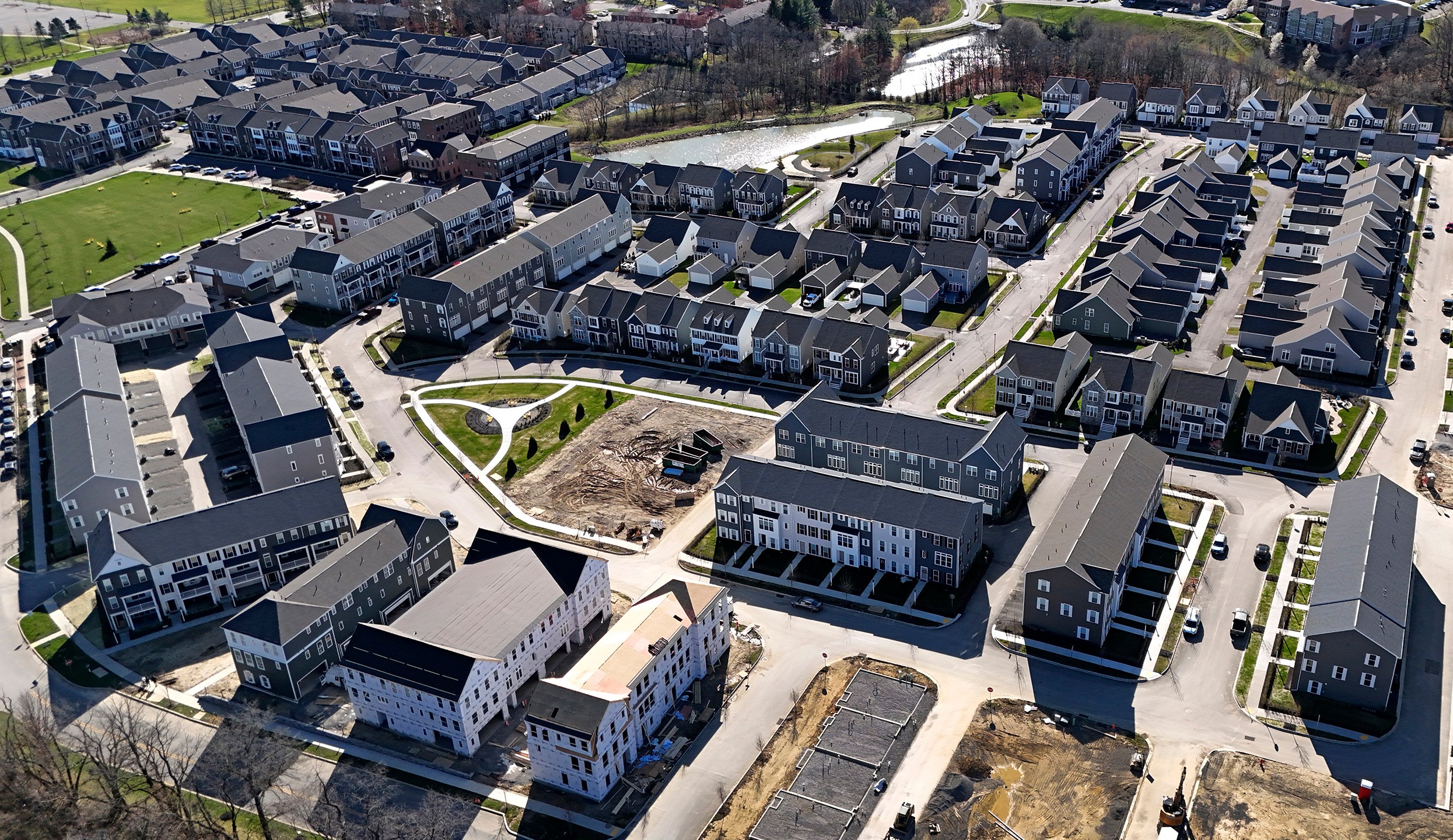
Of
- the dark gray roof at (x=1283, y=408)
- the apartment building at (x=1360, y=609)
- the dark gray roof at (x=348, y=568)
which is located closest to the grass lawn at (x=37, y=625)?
the dark gray roof at (x=348, y=568)

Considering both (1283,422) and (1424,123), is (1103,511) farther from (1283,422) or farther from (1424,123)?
(1424,123)

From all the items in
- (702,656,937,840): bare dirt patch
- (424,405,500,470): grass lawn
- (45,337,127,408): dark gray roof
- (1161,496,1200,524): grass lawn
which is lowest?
(702,656,937,840): bare dirt patch

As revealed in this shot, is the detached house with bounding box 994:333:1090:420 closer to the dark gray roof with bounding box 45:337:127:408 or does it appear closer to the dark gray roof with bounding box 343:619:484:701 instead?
the dark gray roof with bounding box 343:619:484:701

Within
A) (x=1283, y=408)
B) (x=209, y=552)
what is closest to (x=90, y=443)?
(x=209, y=552)

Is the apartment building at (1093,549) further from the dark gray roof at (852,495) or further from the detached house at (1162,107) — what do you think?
the detached house at (1162,107)

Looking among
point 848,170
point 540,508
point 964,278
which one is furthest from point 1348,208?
point 540,508

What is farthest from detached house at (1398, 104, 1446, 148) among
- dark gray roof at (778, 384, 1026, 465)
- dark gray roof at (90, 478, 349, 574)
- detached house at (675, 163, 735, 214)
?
dark gray roof at (90, 478, 349, 574)

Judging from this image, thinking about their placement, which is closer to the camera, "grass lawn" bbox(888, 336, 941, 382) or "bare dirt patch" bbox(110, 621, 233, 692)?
"bare dirt patch" bbox(110, 621, 233, 692)
